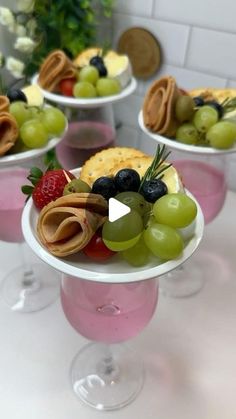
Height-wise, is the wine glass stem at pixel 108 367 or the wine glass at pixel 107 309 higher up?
the wine glass at pixel 107 309

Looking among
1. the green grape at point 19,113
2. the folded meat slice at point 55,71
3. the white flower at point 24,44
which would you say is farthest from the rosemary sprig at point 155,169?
the white flower at point 24,44

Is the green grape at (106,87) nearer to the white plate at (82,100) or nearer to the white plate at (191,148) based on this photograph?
the white plate at (82,100)

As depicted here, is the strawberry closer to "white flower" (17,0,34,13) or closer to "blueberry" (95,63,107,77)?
"blueberry" (95,63,107,77)

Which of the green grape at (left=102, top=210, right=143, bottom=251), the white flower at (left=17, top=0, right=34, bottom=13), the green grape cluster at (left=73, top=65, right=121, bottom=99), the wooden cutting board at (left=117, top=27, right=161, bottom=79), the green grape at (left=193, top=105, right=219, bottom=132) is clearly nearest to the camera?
the green grape at (left=102, top=210, right=143, bottom=251)

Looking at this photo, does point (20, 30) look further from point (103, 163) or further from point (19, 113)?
point (103, 163)

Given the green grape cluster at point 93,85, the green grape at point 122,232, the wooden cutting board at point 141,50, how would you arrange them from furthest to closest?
the wooden cutting board at point 141,50 → the green grape cluster at point 93,85 → the green grape at point 122,232

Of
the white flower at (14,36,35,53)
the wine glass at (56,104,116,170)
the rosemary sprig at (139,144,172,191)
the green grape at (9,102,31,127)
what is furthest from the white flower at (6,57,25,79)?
the rosemary sprig at (139,144,172,191)
